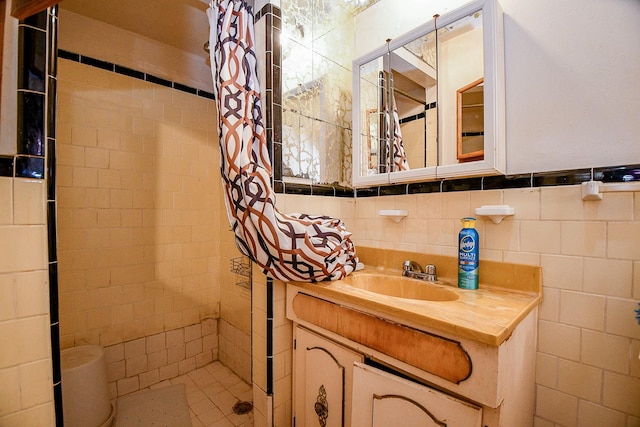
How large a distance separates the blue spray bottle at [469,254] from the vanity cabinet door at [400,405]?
46cm

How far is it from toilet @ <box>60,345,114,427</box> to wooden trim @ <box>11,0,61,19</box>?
1483 millimetres

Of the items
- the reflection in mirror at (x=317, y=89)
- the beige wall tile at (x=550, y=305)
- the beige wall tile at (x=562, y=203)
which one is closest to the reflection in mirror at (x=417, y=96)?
the reflection in mirror at (x=317, y=89)

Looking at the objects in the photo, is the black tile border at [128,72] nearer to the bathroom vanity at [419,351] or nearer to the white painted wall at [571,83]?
the bathroom vanity at [419,351]

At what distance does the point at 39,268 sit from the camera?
750mm

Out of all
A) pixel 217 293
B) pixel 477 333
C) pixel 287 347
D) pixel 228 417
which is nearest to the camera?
pixel 477 333

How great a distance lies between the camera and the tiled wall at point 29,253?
706 millimetres

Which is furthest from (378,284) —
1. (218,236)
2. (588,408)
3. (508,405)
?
(218,236)

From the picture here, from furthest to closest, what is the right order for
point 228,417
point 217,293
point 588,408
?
point 217,293
point 228,417
point 588,408

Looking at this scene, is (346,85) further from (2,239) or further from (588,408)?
(588,408)

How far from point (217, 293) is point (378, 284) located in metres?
1.48

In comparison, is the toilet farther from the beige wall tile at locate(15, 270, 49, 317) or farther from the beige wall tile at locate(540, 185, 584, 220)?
the beige wall tile at locate(540, 185, 584, 220)

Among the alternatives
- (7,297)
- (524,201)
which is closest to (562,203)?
(524,201)

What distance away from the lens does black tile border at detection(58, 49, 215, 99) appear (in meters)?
1.62

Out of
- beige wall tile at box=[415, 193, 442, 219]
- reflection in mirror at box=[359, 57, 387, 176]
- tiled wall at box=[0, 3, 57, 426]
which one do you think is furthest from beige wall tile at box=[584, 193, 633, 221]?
tiled wall at box=[0, 3, 57, 426]
